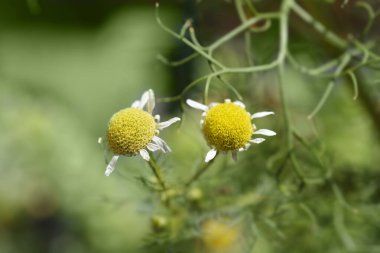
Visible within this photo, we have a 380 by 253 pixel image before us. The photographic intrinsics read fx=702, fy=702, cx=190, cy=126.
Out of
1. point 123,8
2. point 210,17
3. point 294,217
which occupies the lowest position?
point 294,217

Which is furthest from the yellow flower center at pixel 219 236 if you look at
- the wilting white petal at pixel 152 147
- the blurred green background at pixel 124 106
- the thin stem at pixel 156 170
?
the wilting white petal at pixel 152 147

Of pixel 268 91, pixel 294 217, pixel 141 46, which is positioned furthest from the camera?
pixel 141 46

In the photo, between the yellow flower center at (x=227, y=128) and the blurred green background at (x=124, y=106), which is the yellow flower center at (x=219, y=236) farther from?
the yellow flower center at (x=227, y=128)

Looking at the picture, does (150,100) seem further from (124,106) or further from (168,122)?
(124,106)

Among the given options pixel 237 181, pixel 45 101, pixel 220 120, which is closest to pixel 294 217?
Result: pixel 237 181

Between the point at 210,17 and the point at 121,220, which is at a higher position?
the point at 210,17

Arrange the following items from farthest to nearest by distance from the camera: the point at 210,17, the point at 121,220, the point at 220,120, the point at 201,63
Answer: the point at 201,63 → the point at 121,220 → the point at 210,17 → the point at 220,120

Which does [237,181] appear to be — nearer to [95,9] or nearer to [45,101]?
[45,101]

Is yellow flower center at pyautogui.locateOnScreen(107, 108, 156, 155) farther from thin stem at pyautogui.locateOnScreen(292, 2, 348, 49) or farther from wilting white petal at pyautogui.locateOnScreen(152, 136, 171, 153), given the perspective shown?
thin stem at pyautogui.locateOnScreen(292, 2, 348, 49)

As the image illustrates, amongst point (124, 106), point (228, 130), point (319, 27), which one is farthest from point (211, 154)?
point (124, 106)
